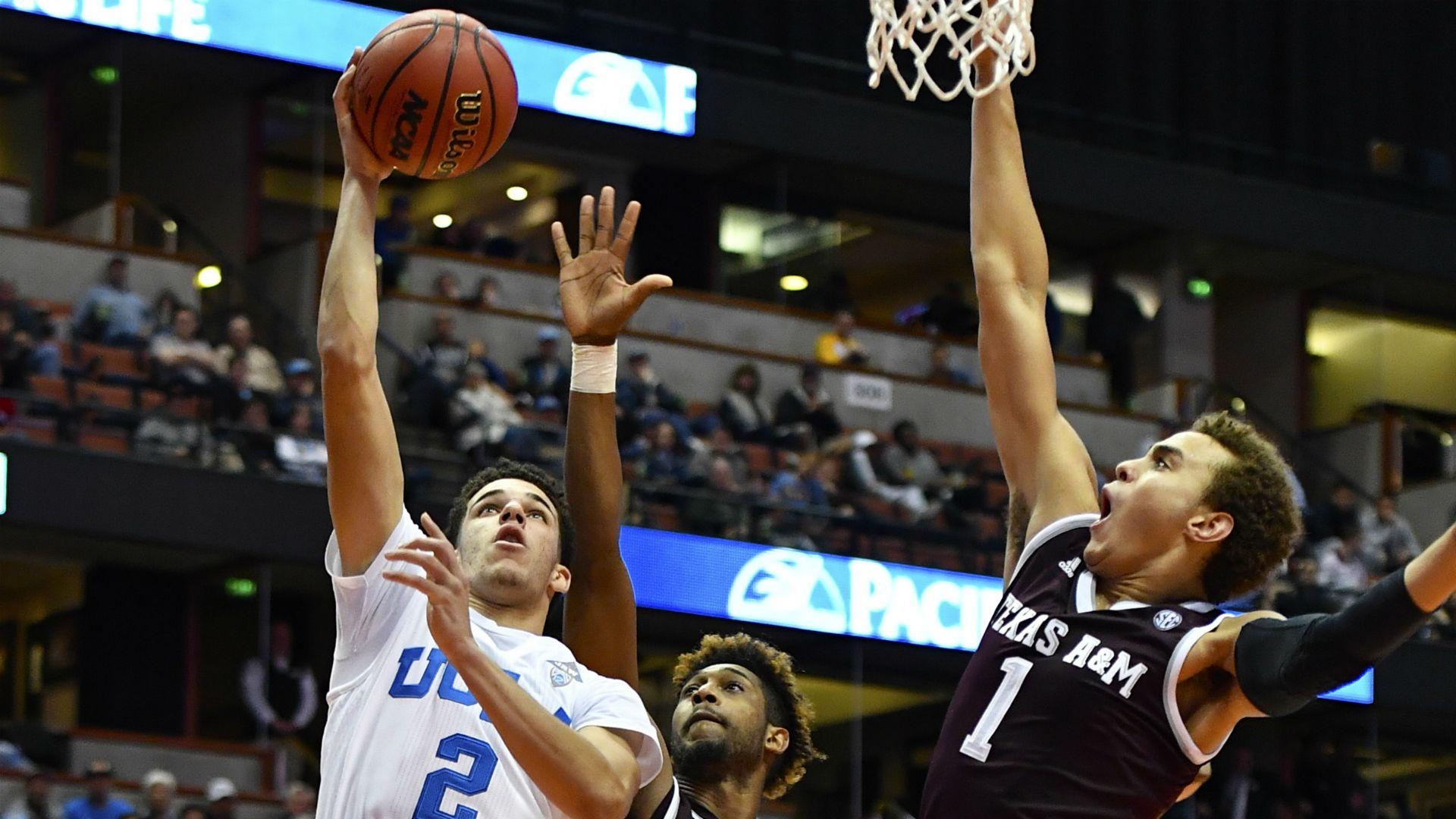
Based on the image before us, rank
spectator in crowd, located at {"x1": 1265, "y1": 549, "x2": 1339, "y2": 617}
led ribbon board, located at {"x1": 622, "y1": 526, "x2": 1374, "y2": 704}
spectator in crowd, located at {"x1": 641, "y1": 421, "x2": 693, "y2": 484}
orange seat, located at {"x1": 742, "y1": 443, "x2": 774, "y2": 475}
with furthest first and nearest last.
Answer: spectator in crowd, located at {"x1": 1265, "y1": 549, "x2": 1339, "y2": 617}
orange seat, located at {"x1": 742, "y1": 443, "x2": 774, "y2": 475}
spectator in crowd, located at {"x1": 641, "y1": 421, "x2": 693, "y2": 484}
led ribbon board, located at {"x1": 622, "y1": 526, "x2": 1374, "y2": 704}

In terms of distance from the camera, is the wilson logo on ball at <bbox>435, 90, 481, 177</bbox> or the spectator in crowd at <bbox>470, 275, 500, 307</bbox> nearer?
the wilson logo on ball at <bbox>435, 90, 481, 177</bbox>

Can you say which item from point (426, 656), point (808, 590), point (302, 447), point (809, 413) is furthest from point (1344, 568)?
point (426, 656)

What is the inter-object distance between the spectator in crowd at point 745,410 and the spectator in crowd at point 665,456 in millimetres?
1201

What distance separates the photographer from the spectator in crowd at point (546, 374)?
54.6 feet

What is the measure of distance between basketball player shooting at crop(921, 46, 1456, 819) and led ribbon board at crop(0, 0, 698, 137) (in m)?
12.3

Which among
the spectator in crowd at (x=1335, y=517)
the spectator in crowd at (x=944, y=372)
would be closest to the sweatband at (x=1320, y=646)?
the spectator in crowd at (x=1335, y=517)

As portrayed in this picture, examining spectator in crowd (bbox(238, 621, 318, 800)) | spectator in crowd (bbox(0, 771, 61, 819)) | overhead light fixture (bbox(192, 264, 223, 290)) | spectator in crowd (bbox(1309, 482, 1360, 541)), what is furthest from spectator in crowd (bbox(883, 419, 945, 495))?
spectator in crowd (bbox(0, 771, 61, 819))

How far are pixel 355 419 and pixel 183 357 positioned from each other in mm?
11380

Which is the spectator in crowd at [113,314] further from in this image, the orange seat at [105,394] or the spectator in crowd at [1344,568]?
the spectator in crowd at [1344,568]

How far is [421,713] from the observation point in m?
4.12

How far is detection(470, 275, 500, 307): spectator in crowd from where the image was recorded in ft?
57.7

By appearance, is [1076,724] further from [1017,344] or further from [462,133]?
[462,133]

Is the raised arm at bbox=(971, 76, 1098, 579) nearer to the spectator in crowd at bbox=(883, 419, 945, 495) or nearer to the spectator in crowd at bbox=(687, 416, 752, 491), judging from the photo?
the spectator in crowd at bbox=(687, 416, 752, 491)

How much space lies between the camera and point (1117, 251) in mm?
23203
